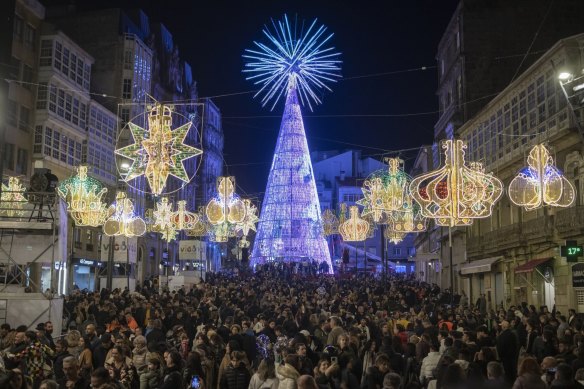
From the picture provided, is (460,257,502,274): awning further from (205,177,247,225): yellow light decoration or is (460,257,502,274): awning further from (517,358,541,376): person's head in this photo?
(517,358,541,376): person's head

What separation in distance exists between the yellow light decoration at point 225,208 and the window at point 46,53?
15924mm

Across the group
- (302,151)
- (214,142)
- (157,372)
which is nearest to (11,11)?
(157,372)

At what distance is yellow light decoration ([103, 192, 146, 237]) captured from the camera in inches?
1166

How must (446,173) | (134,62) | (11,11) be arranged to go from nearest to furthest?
(446,173) → (11,11) → (134,62)

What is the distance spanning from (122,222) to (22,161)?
10.2 meters

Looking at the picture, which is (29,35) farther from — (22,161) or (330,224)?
(330,224)

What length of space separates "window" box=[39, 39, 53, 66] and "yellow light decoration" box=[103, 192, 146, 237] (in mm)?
11771

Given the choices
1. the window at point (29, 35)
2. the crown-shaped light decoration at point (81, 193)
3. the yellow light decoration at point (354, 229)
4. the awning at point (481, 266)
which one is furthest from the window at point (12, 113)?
the awning at point (481, 266)

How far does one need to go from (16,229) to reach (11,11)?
293 inches

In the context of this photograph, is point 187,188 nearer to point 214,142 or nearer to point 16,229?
point 214,142

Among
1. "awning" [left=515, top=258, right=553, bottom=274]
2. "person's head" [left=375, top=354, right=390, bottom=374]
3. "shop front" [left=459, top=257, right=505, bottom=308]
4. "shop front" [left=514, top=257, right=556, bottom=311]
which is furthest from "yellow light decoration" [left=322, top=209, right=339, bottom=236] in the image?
"person's head" [left=375, top=354, right=390, bottom=374]

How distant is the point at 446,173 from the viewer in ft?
67.5

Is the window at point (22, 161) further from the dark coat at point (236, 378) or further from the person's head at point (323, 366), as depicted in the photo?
the person's head at point (323, 366)

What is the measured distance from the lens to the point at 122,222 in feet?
103
